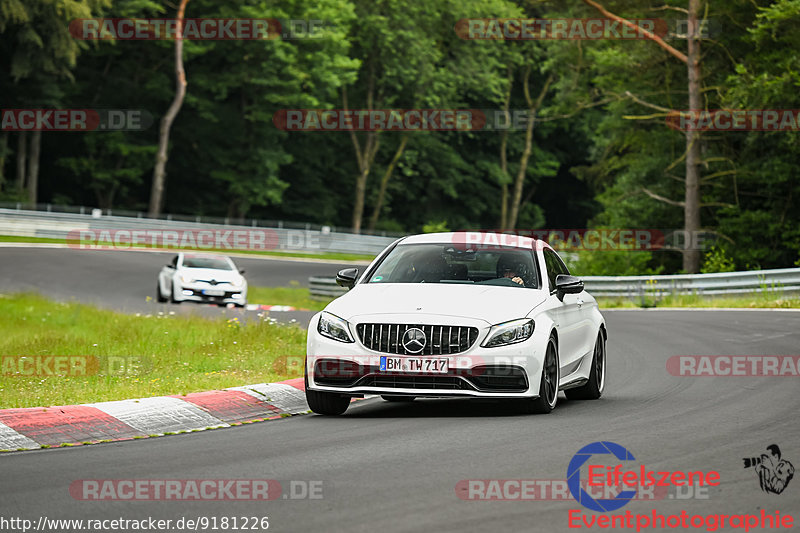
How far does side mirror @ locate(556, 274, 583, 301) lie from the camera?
1177 cm

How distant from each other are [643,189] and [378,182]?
39194 millimetres

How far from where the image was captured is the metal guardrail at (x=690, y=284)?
97.3 feet

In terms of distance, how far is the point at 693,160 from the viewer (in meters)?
39.5

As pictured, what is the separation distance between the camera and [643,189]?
41125 millimetres

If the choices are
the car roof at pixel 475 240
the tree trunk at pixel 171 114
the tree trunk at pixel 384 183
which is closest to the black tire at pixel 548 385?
the car roof at pixel 475 240

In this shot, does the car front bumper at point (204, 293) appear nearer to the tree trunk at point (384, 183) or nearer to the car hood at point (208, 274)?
the car hood at point (208, 274)

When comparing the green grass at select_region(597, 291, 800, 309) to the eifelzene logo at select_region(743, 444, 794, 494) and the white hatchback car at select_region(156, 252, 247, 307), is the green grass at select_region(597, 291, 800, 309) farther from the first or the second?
the eifelzene logo at select_region(743, 444, 794, 494)

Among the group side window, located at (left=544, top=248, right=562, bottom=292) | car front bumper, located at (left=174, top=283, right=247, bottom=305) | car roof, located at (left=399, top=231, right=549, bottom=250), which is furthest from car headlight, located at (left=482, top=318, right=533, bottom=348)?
car front bumper, located at (left=174, top=283, right=247, bottom=305)

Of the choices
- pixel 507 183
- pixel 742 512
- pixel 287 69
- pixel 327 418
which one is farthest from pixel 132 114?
pixel 742 512

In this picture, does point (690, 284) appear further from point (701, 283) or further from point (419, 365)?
point (419, 365)

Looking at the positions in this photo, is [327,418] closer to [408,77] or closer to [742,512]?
[742,512]

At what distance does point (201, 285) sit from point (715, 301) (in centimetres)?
1268

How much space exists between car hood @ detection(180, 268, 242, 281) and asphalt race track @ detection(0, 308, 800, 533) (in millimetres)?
18683

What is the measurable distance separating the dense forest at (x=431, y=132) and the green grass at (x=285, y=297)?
8.55 metres
